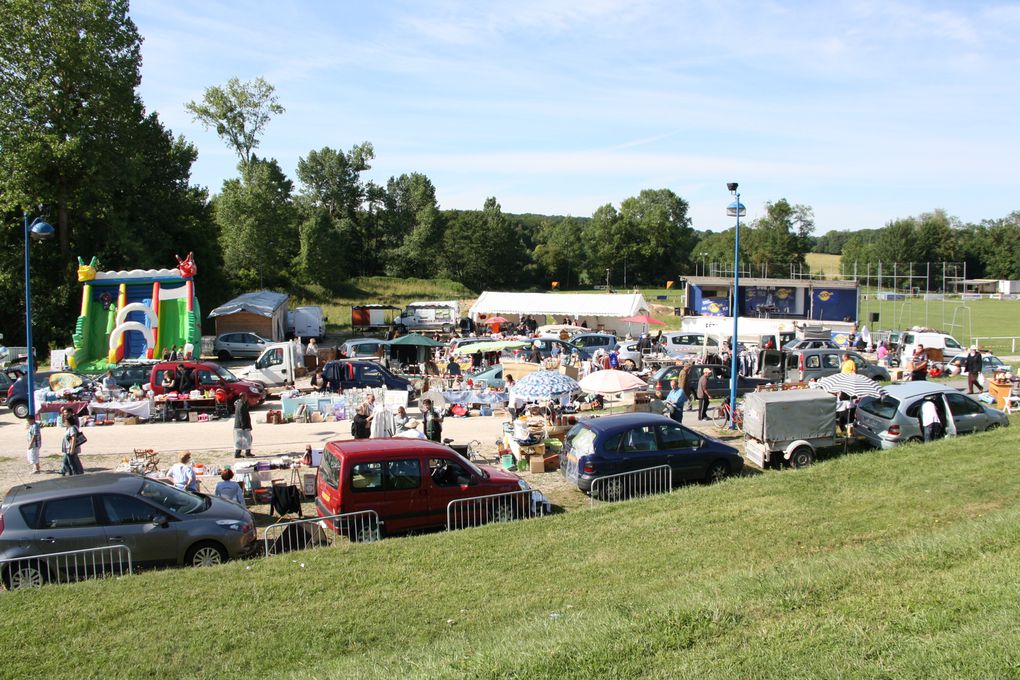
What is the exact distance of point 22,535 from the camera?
8.90m

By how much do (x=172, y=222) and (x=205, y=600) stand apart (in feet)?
137

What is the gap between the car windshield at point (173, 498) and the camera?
9570 mm

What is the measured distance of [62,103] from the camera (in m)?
34.3

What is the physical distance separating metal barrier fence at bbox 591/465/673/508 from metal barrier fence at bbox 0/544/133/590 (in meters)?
6.59

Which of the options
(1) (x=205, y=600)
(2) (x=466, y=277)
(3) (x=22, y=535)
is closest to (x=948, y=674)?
(1) (x=205, y=600)

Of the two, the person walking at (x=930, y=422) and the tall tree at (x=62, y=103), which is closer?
the person walking at (x=930, y=422)

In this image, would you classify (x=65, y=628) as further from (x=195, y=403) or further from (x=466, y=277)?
(x=466, y=277)

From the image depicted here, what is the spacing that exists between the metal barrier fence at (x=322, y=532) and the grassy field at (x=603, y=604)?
0.79m

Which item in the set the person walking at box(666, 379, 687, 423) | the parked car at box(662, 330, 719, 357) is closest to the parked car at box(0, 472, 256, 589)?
the person walking at box(666, 379, 687, 423)

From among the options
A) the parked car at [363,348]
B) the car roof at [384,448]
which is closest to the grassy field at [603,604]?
the car roof at [384,448]

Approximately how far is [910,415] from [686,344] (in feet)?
60.8

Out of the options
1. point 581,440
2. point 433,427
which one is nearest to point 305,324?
point 433,427

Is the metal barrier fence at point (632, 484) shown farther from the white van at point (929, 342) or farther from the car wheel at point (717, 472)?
the white van at point (929, 342)

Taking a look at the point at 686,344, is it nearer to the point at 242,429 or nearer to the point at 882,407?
the point at 882,407
